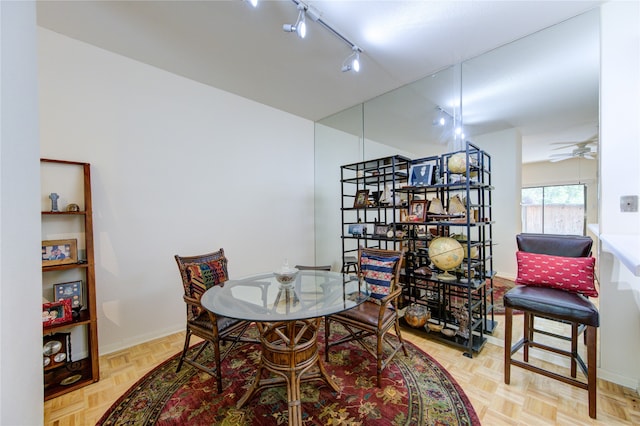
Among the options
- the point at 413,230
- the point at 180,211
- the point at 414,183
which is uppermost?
the point at 414,183

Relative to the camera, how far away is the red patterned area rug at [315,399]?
161cm

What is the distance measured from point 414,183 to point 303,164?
2058 mm

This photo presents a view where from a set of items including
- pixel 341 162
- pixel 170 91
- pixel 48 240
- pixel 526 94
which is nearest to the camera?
pixel 48 240

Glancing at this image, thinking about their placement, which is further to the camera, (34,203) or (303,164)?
(303,164)

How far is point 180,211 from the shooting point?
2.90m

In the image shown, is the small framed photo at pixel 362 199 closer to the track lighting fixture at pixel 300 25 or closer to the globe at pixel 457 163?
the globe at pixel 457 163

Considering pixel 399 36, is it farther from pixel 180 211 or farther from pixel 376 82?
pixel 180 211

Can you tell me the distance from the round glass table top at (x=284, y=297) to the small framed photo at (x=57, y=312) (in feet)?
3.69

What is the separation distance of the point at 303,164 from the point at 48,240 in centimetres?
310

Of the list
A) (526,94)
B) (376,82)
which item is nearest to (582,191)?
(526,94)

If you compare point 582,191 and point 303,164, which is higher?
point 303,164

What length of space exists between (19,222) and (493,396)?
9.50 ft

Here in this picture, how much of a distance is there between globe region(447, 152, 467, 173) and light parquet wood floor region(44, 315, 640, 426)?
5.71 ft

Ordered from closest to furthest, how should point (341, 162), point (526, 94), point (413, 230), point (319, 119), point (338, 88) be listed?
point (526, 94)
point (413, 230)
point (338, 88)
point (341, 162)
point (319, 119)
